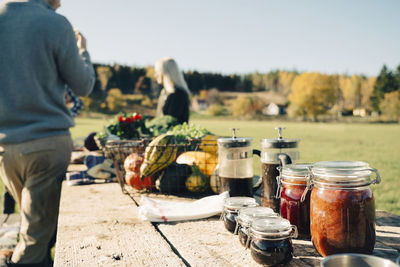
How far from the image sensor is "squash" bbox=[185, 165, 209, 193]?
2477 millimetres

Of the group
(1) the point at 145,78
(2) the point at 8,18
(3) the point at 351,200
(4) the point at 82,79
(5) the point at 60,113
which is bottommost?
(3) the point at 351,200

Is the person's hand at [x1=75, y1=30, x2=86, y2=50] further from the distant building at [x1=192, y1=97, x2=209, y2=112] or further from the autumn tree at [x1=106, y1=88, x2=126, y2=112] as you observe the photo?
the distant building at [x1=192, y1=97, x2=209, y2=112]

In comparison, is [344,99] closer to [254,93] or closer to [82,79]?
[254,93]

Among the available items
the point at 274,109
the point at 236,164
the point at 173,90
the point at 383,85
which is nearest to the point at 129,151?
the point at 236,164

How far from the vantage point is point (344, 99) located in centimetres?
12838

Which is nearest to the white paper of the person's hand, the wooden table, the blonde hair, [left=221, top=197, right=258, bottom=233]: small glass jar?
the wooden table

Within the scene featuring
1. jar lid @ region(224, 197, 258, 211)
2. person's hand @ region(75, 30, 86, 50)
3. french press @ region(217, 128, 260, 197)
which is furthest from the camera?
person's hand @ region(75, 30, 86, 50)

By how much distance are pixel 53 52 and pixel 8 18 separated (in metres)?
0.34

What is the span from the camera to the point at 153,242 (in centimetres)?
156

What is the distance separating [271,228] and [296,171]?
0.32 m

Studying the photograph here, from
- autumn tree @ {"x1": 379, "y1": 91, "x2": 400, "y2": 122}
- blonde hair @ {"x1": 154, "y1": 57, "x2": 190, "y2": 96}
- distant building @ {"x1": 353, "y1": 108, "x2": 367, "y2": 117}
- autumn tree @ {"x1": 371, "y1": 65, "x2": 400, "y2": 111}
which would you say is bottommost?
distant building @ {"x1": 353, "y1": 108, "x2": 367, "y2": 117}

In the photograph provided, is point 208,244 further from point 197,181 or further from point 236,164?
point 197,181

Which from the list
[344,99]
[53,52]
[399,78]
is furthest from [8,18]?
[344,99]

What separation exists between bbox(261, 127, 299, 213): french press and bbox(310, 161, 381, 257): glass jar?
1.40ft
